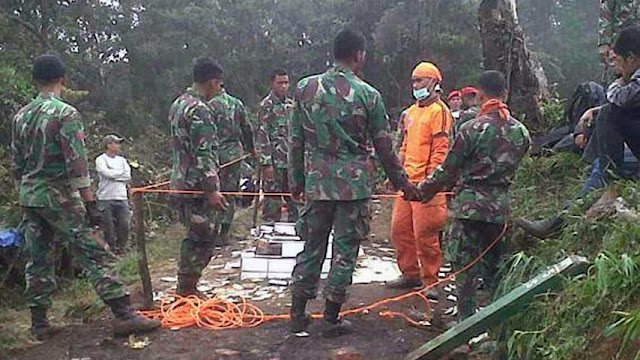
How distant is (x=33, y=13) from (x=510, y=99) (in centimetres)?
1136

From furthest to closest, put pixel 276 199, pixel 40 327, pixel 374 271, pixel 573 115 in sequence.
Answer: pixel 276 199 → pixel 573 115 → pixel 374 271 → pixel 40 327

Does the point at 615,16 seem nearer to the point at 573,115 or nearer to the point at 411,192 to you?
the point at 573,115

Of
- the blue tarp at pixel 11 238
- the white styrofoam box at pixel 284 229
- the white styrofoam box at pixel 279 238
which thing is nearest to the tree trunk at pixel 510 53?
the white styrofoam box at pixel 284 229

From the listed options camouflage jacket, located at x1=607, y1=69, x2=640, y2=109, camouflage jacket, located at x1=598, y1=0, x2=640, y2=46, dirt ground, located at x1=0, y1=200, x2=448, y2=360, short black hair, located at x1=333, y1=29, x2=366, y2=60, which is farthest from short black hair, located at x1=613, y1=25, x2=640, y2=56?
dirt ground, located at x1=0, y1=200, x2=448, y2=360

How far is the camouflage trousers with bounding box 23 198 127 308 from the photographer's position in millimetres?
5023

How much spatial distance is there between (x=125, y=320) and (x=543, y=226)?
3008mm

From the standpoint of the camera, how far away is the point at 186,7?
2022cm

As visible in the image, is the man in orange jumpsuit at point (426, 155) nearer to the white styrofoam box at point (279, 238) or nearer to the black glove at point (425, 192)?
the black glove at point (425, 192)

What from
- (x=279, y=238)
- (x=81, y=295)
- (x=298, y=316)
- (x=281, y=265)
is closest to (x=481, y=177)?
(x=298, y=316)

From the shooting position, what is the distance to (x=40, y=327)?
17.1 feet

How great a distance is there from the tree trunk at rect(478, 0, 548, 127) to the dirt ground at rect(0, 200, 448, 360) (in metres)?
4.46

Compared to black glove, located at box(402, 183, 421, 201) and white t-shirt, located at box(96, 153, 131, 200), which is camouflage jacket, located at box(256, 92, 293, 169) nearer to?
white t-shirt, located at box(96, 153, 131, 200)

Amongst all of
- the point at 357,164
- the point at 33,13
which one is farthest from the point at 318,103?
the point at 33,13

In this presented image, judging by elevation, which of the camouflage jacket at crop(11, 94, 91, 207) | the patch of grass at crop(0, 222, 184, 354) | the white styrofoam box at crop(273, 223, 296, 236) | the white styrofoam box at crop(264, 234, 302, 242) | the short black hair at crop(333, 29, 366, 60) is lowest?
the patch of grass at crop(0, 222, 184, 354)
